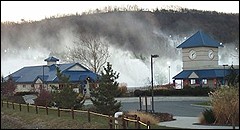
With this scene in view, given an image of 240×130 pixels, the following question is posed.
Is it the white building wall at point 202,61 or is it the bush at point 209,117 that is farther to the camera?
the white building wall at point 202,61

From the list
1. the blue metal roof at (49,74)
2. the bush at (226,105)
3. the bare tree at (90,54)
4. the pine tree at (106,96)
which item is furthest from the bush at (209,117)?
the bare tree at (90,54)

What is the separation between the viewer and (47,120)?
75.6 ft

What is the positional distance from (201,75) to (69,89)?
2925 centimetres

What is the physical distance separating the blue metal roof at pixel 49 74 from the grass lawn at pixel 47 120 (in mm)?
27174

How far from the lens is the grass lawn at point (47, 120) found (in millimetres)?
19562

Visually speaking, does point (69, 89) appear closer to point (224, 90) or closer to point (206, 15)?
point (224, 90)

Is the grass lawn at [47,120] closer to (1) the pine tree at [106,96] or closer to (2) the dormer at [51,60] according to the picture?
(1) the pine tree at [106,96]

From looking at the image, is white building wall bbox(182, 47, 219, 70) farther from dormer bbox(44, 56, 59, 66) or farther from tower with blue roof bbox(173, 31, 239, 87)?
dormer bbox(44, 56, 59, 66)

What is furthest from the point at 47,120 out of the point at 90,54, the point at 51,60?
the point at 90,54

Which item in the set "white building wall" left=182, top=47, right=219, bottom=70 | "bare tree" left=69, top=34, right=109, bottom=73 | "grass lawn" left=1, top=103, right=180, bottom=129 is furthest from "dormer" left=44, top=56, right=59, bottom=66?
"grass lawn" left=1, top=103, right=180, bottom=129

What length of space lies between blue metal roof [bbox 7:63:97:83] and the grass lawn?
27.2 metres

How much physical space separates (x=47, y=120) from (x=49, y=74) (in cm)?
3766

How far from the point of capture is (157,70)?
304 ft

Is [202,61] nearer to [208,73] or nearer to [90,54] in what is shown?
[208,73]
